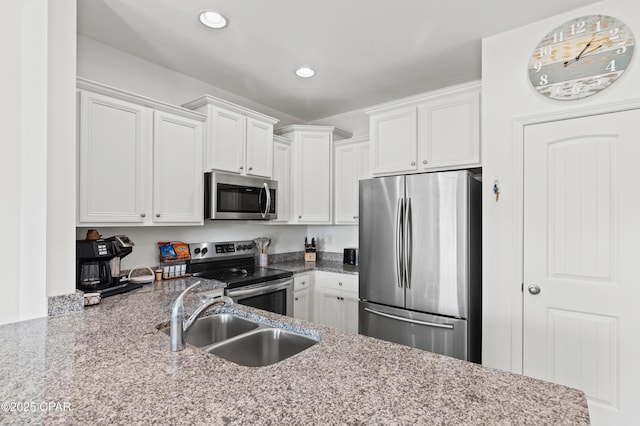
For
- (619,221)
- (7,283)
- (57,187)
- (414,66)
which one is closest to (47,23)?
(57,187)

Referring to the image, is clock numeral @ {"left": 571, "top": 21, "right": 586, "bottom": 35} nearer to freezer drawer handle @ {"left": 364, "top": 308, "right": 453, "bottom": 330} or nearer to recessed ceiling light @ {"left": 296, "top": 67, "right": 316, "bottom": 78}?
recessed ceiling light @ {"left": 296, "top": 67, "right": 316, "bottom": 78}


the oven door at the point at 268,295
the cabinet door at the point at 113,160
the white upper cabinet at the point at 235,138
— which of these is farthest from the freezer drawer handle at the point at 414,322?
the cabinet door at the point at 113,160

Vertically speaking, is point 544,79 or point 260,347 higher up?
point 544,79

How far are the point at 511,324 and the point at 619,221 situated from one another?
0.84 metres

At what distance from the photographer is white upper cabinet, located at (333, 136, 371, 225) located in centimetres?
349

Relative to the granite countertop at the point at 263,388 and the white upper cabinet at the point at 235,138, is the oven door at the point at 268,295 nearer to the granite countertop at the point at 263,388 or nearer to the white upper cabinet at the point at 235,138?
the white upper cabinet at the point at 235,138

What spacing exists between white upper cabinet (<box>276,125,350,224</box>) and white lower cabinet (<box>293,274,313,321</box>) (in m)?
0.64

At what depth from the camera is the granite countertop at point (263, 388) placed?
2.64ft

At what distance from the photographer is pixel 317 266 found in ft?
11.8

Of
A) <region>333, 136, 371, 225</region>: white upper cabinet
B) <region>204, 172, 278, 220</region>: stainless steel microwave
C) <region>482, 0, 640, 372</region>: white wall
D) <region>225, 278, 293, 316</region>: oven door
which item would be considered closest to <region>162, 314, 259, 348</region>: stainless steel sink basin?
<region>225, 278, 293, 316</region>: oven door

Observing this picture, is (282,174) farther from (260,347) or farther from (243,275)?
(260,347)

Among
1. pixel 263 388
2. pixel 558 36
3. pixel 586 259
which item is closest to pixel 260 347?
pixel 263 388

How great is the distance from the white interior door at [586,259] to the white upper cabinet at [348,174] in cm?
166

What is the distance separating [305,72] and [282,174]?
1073 mm
